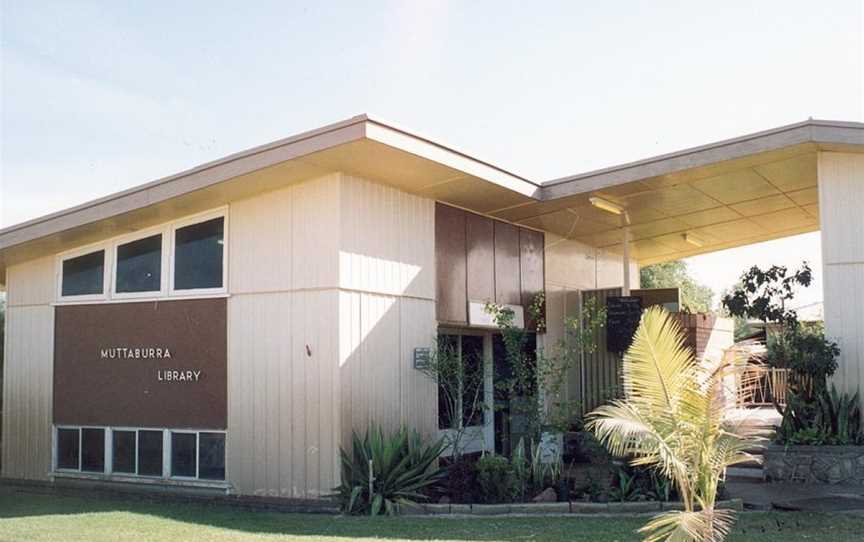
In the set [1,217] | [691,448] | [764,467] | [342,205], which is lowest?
[764,467]

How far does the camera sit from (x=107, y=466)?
12836 millimetres

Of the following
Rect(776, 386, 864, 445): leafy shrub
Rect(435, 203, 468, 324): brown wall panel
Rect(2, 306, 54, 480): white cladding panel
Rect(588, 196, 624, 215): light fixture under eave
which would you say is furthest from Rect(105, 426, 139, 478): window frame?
Rect(776, 386, 864, 445): leafy shrub

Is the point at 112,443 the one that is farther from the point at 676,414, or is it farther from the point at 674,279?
the point at 674,279

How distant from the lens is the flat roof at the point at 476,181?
10.6 metres

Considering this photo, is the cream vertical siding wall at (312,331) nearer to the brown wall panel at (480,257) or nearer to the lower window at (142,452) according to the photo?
the lower window at (142,452)

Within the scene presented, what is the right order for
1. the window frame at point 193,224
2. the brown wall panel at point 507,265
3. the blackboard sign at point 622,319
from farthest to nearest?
the blackboard sign at point 622,319, the brown wall panel at point 507,265, the window frame at point 193,224

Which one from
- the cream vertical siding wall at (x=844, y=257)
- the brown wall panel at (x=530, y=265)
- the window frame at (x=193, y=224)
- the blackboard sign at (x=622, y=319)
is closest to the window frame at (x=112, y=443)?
the window frame at (x=193, y=224)

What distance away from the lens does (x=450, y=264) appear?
44.4 ft

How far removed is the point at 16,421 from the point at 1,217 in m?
12.1

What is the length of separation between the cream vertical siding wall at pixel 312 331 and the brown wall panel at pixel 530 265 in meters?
3.93

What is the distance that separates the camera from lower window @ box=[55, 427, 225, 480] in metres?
12.0

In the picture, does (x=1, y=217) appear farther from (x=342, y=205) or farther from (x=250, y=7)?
(x=342, y=205)

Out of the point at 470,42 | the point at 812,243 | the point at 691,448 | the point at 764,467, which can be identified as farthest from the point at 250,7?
the point at 812,243

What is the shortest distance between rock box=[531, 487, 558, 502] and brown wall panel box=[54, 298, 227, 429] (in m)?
4.35
